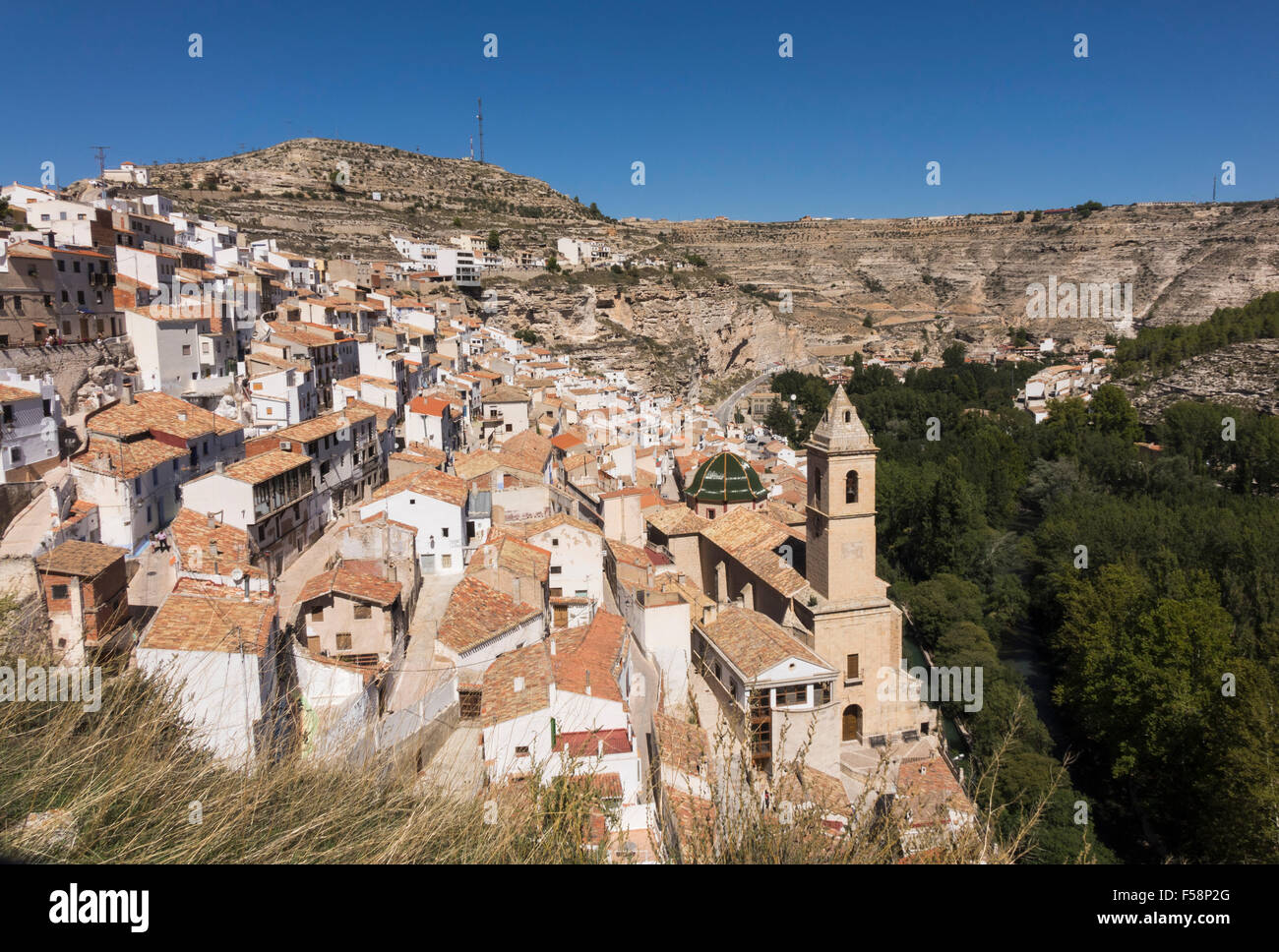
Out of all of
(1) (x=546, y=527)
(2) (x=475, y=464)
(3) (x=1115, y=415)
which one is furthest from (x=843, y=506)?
(3) (x=1115, y=415)

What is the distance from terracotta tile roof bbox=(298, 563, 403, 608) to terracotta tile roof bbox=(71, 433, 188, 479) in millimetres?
4509

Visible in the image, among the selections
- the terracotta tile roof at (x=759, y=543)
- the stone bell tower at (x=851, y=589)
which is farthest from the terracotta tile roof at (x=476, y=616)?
the stone bell tower at (x=851, y=589)

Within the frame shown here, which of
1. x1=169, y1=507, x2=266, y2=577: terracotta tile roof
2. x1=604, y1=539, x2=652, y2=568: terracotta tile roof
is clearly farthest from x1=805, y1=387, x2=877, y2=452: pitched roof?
x1=169, y1=507, x2=266, y2=577: terracotta tile roof

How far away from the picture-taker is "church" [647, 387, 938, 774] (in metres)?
14.5

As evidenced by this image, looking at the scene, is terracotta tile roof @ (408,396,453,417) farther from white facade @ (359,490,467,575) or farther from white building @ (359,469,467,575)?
white facade @ (359,490,467,575)

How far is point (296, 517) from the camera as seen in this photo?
1878cm

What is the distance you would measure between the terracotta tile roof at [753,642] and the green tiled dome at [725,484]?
6695mm

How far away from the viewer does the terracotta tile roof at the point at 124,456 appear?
15.2 meters

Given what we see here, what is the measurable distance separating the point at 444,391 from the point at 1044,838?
23.7 meters

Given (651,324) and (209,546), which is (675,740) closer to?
(209,546)

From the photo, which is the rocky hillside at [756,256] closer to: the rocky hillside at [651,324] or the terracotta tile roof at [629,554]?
the rocky hillside at [651,324]

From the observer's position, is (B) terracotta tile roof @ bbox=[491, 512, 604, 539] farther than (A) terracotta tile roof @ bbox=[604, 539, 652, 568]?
No

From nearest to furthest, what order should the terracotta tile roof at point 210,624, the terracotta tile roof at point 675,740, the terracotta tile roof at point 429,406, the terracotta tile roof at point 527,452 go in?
the terracotta tile roof at point 210,624
the terracotta tile roof at point 675,740
the terracotta tile roof at point 527,452
the terracotta tile roof at point 429,406

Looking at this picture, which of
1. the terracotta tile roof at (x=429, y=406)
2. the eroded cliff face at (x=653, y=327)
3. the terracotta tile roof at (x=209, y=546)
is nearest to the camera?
the terracotta tile roof at (x=209, y=546)
